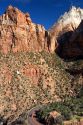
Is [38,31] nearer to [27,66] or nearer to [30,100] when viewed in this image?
[27,66]

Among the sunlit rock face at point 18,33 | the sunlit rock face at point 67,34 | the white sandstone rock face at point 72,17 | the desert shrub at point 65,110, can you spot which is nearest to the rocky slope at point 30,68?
the sunlit rock face at point 18,33

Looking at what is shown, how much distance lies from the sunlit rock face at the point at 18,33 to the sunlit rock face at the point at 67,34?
917 centimetres

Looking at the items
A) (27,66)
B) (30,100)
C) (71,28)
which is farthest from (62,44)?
(30,100)

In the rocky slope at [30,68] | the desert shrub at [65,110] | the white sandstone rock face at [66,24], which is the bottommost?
the desert shrub at [65,110]

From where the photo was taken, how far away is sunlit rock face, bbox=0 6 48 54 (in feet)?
467

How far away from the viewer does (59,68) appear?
149250 mm

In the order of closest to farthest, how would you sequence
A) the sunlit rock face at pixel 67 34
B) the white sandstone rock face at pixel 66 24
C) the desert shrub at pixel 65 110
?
the desert shrub at pixel 65 110
the sunlit rock face at pixel 67 34
the white sandstone rock face at pixel 66 24

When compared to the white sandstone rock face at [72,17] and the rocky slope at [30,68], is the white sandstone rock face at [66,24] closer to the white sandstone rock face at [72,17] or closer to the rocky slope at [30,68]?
the white sandstone rock face at [72,17]

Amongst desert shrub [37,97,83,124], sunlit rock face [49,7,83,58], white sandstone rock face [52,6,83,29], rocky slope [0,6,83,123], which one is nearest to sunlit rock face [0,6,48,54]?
rocky slope [0,6,83,123]

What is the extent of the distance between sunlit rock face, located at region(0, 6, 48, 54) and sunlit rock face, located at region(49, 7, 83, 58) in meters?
9.17

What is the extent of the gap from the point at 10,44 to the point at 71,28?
A: 33460 mm

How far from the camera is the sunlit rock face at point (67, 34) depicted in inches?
6004

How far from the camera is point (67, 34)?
160625mm

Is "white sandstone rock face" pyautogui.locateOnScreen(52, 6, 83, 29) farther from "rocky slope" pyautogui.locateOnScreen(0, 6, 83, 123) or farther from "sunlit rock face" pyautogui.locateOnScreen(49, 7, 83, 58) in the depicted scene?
"rocky slope" pyautogui.locateOnScreen(0, 6, 83, 123)
